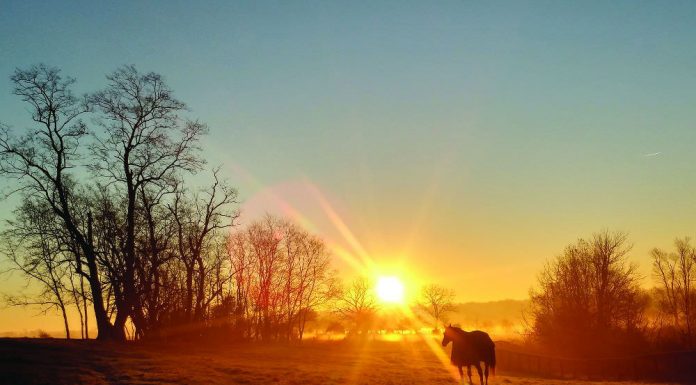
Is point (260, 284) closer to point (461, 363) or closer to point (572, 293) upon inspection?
point (572, 293)

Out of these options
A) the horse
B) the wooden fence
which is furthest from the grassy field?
the wooden fence

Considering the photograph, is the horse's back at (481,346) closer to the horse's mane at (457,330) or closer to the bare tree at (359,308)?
the horse's mane at (457,330)

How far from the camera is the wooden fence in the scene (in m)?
51.5

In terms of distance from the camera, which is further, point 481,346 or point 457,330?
point 457,330

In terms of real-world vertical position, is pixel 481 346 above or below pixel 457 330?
below

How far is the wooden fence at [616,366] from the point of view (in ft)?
169

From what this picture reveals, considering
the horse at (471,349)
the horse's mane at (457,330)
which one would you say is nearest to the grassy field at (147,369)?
the horse at (471,349)

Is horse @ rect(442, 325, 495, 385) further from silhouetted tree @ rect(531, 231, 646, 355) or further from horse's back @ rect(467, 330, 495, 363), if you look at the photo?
silhouetted tree @ rect(531, 231, 646, 355)

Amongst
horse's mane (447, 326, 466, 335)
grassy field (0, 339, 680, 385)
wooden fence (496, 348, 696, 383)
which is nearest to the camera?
grassy field (0, 339, 680, 385)

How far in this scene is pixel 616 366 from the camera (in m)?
52.5

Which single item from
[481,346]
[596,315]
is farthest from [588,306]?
[481,346]

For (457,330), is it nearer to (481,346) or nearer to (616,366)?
(481,346)

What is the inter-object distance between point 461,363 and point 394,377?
524 centimetres

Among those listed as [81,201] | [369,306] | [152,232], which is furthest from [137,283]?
[369,306]
